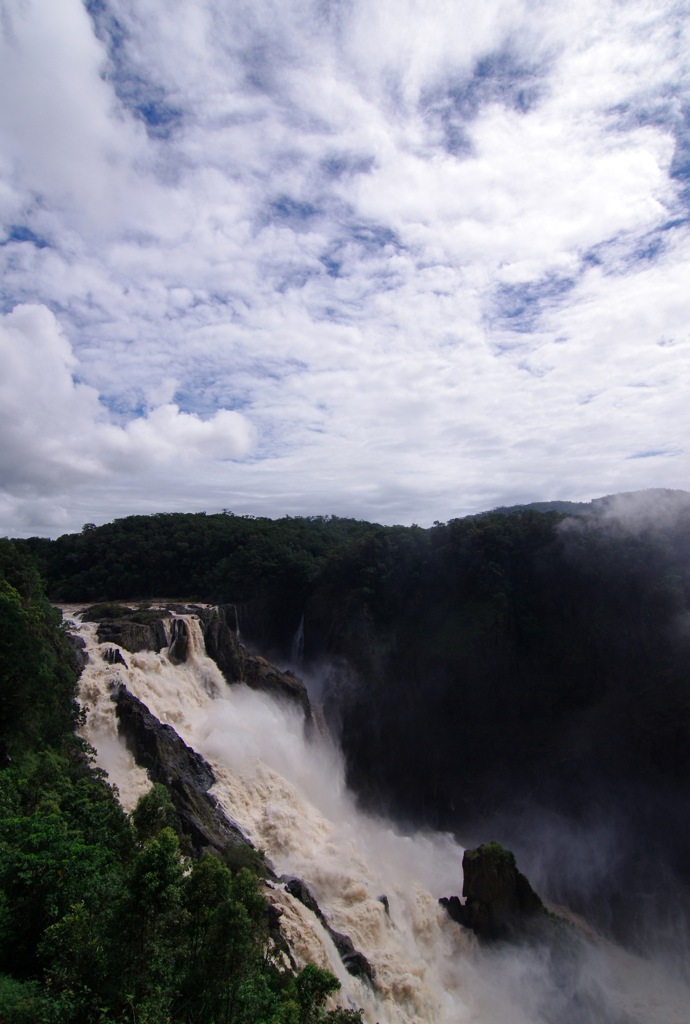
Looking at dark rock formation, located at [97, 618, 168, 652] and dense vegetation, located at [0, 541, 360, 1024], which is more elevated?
dark rock formation, located at [97, 618, 168, 652]

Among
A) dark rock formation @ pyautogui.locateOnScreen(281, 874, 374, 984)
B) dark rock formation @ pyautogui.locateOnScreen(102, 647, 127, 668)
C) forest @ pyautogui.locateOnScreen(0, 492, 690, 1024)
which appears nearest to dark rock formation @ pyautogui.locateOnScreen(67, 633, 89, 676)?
dark rock formation @ pyautogui.locateOnScreen(102, 647, 127, 668)

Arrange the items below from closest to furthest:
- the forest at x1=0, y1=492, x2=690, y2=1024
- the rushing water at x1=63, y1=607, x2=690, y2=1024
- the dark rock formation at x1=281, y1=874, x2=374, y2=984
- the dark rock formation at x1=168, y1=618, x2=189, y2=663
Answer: the forest at x1=0, y1=492, x2=690, y2=1024 → the dark rock formation at x1=281, y1=874, x2=374, y2=984 → the rushing water at x1=63, y1=607, x2=690, y2=1024 → the dark rock formation at x1=168, y1=618, x2=189, y2=663

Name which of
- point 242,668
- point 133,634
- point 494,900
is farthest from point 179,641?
point 494,900

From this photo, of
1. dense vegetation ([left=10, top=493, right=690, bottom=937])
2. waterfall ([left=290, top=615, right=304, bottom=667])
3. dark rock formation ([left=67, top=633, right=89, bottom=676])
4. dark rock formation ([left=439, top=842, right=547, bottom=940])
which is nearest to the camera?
dark rock formation ([left=439, top=842, right=547, bottom=940])

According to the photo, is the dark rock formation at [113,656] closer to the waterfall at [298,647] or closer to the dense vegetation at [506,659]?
the dense vegetation at [506,659]

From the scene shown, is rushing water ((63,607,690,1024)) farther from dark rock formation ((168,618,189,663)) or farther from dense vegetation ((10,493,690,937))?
dense vegetation ((10,493,690,937))

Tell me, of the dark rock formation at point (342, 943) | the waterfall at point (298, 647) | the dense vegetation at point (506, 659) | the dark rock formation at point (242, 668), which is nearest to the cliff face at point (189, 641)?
the dark rock formation at point (242, 668)
